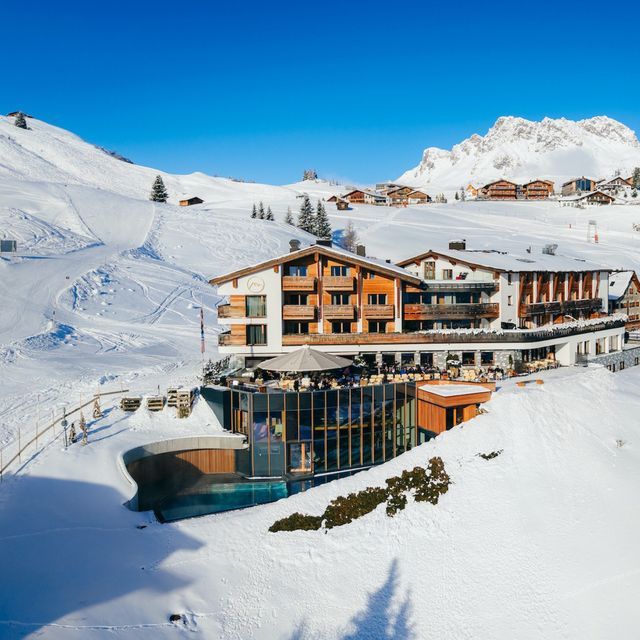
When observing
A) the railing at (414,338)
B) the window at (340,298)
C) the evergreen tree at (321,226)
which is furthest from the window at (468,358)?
the evergreen tree at (321,226)

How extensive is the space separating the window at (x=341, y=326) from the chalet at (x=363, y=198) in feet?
362

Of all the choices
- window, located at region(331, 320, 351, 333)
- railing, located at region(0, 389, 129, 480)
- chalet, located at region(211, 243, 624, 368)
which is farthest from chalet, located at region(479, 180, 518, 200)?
railing, located at region(0, 389, 129, 480)

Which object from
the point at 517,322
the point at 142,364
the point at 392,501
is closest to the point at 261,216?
the point at 142,364

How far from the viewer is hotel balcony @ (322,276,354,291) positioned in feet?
116

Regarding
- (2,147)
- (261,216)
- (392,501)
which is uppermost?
(2,147)

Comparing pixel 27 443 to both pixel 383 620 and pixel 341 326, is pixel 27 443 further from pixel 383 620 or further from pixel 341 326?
pixel 341 326

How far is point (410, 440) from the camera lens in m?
31.5

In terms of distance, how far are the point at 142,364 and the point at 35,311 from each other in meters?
15.7

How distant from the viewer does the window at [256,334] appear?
3484 centimetres

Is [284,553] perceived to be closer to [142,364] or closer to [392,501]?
[392,501]

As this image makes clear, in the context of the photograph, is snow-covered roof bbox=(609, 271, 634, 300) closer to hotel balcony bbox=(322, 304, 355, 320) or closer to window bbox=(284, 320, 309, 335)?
hotel balcony bbox=(322, 304, 355, 320)

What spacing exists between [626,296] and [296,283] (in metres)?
33.3

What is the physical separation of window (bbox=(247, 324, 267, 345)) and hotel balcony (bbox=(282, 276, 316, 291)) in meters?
2.77

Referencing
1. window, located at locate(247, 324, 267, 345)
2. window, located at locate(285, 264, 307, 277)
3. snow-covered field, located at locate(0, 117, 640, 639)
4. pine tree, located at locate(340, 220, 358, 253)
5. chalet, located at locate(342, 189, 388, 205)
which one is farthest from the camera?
chalet, located at locate(342, 189, 388, 205)
